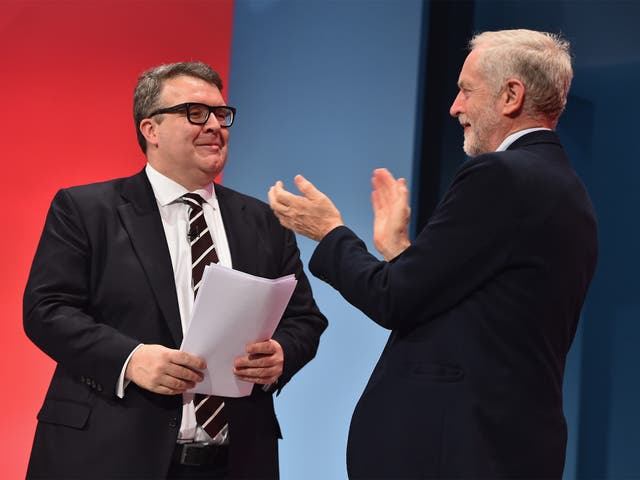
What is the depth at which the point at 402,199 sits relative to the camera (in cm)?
202

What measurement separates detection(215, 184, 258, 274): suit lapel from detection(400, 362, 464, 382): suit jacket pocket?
2.63ft

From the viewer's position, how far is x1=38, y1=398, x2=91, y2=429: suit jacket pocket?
2222 mm

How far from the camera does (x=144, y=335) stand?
7.48 ft

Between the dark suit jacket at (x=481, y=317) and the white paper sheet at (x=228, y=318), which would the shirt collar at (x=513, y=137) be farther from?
the white paper sheet at (x=228, y=318)

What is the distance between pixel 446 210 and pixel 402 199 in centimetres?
24

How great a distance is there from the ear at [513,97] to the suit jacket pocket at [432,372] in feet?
2.02

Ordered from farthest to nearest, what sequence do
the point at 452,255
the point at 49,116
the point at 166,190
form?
1. the point at 49,116
2. the point at 166,190
3. the point at 452,255

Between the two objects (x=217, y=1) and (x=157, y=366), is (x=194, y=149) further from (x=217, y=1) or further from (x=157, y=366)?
(x=217, y=1)

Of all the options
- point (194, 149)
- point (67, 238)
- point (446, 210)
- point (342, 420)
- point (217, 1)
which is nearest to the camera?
point (446, 210)

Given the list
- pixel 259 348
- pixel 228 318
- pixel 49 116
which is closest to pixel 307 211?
pixel 228 318

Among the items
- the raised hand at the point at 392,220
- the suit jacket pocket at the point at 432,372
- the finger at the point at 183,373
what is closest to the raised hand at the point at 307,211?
the raised hand at the point at 392,220

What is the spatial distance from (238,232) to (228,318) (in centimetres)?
51

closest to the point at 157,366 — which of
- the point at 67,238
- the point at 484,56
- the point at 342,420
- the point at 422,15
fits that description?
the point at 67,238

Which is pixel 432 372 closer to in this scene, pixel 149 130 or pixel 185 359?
pixel 185 359
